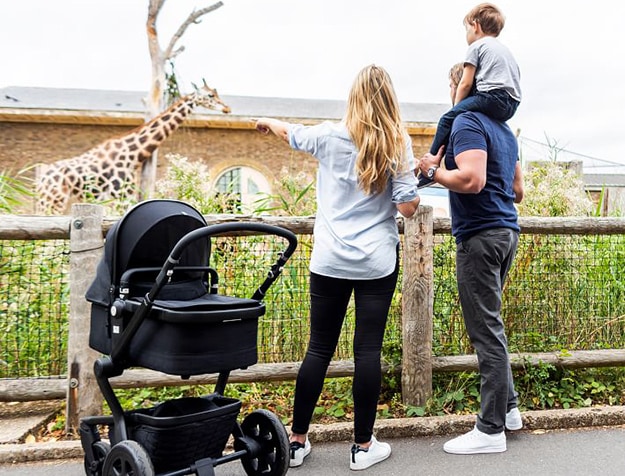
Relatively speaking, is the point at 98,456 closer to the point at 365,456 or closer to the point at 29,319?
the point at 365,456

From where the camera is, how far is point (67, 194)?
9.43 m

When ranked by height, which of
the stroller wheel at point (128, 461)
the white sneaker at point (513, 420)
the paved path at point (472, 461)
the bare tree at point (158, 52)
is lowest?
the paved path at point (472, 461)

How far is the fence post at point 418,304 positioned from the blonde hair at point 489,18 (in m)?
1.10

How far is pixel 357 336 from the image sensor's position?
102 inches

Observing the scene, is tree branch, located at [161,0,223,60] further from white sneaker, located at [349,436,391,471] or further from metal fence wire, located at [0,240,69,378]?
white sneaker, located at [349,436,391,471]

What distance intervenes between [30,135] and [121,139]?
5344 millimetres

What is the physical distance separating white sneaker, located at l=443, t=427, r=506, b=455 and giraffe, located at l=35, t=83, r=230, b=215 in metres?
7.22

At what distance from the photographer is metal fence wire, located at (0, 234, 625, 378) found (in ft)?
11.5

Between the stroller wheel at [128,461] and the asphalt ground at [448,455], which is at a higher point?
the stroller wheel at [128,461]

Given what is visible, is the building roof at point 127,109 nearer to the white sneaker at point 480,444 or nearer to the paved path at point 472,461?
the paved path at point 472,461

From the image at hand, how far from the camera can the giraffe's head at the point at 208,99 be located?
36.4 ft

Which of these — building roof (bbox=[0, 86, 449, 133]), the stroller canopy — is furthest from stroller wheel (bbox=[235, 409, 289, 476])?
building roof (bbox=[0, 86, 449, 133])

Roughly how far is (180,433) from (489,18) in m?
2.66

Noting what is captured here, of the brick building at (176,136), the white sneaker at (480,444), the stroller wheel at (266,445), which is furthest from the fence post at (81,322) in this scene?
the brick building at (176,136)
